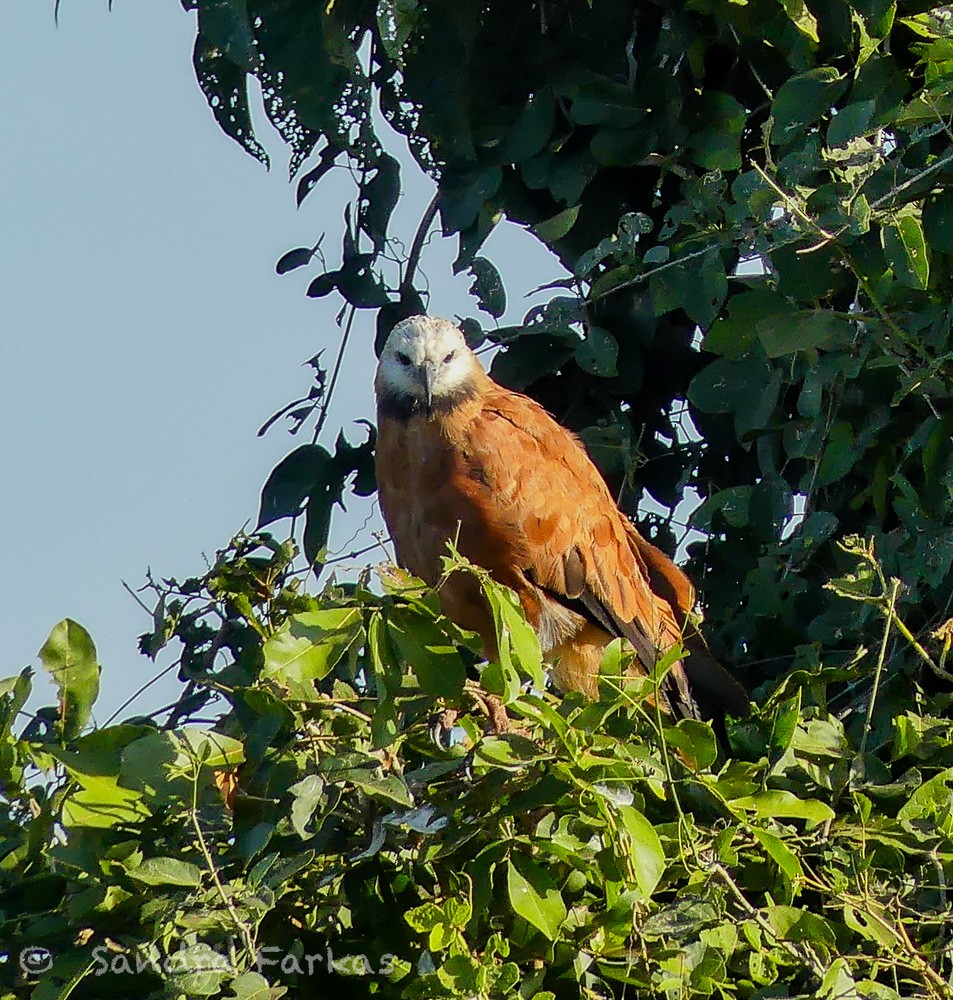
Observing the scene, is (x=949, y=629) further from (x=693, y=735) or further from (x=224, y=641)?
(x=224, y=641)

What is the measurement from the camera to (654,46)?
371cm

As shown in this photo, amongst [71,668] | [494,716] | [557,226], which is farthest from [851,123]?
[71,668]

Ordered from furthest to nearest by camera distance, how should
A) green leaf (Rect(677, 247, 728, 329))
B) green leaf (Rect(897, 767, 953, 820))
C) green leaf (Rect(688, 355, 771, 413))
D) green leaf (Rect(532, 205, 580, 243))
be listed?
green leaf (Rect(532, 205, 580, 243)) → green leaf (Rect(688, 355, 771, 413)) → green leaf (Rect(677, 247, 728, 329)) → green leaf (Rect(897, 767, 953, 820))

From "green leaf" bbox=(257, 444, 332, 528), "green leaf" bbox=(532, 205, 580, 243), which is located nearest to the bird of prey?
"green leaf" bbox=(257, 444, 332, 528)

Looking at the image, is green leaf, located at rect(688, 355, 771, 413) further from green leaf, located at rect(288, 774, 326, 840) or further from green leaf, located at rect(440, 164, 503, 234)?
green leaf, located at rect(288, 774, 326, 840)

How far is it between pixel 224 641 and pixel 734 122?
5.68ft

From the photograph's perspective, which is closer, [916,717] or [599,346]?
[916,717]

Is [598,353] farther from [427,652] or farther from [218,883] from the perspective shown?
[218,883]

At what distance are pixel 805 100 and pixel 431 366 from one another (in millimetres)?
1171

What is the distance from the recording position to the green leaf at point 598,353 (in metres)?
3.68

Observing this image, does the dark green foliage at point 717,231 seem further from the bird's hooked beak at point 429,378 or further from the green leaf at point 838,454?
the bird's hooked beak at point 429,378

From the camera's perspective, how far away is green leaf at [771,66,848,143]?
127 inches

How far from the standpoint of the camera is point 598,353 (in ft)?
12.1

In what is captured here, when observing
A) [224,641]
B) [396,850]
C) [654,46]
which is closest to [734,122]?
[654,46]
